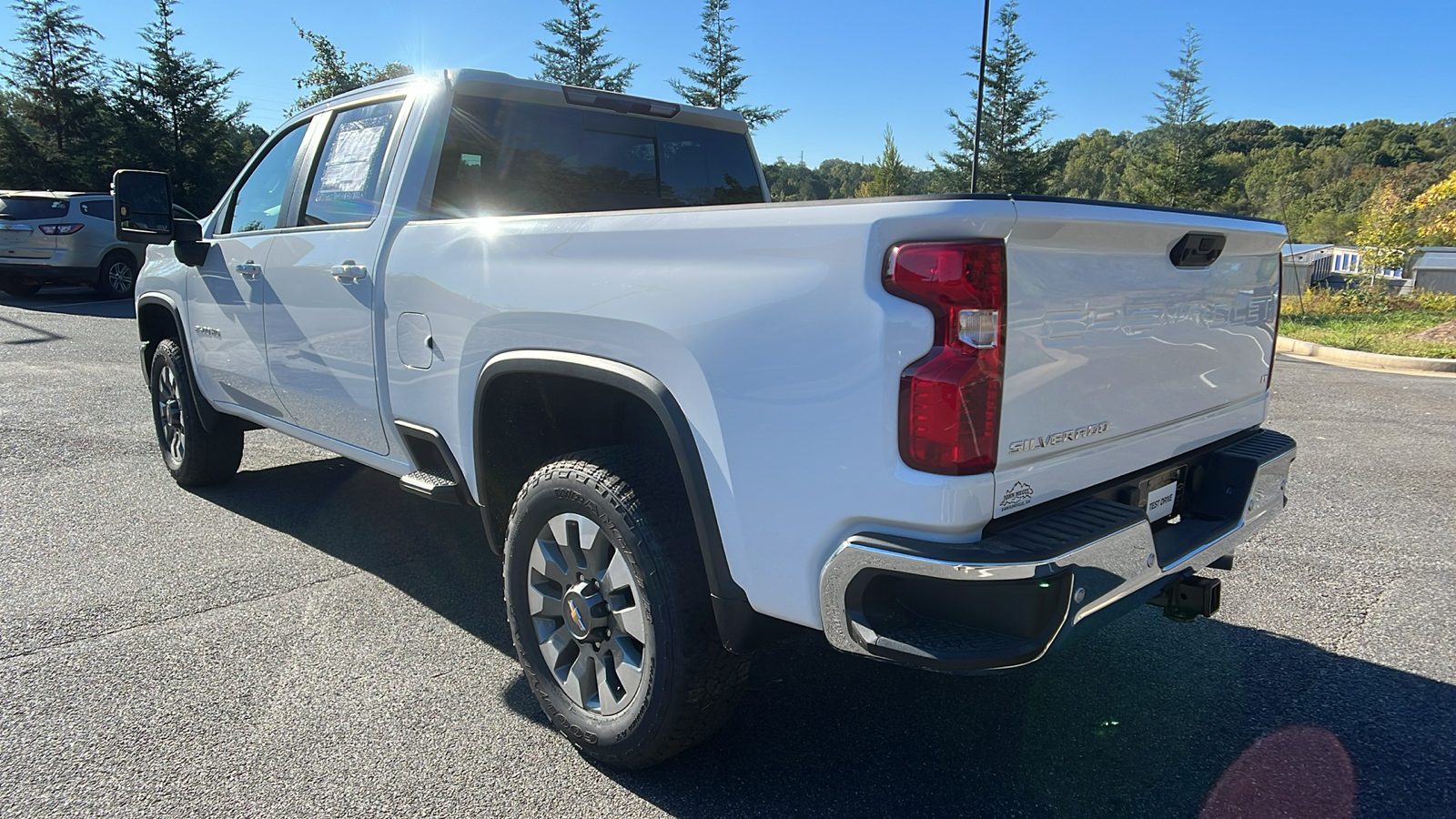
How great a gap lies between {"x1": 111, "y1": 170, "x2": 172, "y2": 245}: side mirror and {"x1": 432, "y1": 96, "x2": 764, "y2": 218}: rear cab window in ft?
Result: 6.10

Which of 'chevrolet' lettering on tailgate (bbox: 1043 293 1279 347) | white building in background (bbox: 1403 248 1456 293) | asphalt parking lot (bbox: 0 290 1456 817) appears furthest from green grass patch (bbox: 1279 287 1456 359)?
'chevrolet' lettering on tailgate (bbox: 1043 293 1279 347)

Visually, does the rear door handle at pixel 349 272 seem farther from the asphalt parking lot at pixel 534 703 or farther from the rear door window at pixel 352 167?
the asphalt parking lot at pixel 534 703

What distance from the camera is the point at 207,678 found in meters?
3.03

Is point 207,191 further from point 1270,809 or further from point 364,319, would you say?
point 1270,809

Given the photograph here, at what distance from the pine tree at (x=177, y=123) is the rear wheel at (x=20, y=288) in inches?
579

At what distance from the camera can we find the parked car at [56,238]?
14.5 meters

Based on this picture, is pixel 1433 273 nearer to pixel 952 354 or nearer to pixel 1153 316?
pixel 1153 316

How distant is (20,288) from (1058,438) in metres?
19.1

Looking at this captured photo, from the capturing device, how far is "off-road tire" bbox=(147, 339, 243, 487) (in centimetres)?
500

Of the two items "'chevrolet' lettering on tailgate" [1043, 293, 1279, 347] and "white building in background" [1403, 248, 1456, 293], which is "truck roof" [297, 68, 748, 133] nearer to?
"'chevrolet' lettering on tailgate" [1043, 293, 1279, 347]

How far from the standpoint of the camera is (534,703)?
115 inches

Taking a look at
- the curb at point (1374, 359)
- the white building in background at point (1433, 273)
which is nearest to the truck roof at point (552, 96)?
the curb at point (1374, 359)

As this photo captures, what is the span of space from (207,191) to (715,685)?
34.5m

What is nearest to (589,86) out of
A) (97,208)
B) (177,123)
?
(97,208)
